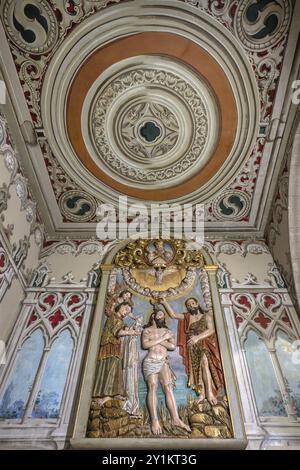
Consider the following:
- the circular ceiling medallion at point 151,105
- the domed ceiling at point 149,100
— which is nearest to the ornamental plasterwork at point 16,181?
the domed ceiling at point 149,100

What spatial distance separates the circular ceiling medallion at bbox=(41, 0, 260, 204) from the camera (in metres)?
3.71

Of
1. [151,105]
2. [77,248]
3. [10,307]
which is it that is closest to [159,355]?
[10,307]

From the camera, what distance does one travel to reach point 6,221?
404 cm

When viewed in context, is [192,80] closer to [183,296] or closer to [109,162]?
[109,162]

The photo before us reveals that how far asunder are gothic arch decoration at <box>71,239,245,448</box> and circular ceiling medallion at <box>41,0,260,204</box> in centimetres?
129

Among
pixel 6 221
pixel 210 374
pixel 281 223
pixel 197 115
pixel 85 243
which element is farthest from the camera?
pixel 85 243

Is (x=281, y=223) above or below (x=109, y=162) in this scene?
below

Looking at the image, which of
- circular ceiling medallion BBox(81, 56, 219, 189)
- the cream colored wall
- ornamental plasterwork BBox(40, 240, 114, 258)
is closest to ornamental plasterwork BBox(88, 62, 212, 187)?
circular ceiling medallion BBox(81, 56, 219, 189)

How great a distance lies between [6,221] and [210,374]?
10.5ft

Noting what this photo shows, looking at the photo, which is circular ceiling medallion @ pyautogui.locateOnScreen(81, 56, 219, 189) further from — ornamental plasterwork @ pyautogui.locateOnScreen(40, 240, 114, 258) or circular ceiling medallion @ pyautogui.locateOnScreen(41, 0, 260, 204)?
ornamental plasterwork @ pyautogui.locateOnScreen(40, 240, 114, 258)

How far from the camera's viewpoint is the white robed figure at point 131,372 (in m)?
3.26

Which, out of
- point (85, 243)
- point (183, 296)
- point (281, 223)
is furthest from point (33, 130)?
point (281, 223)

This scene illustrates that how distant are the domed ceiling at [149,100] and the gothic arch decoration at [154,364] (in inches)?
43.3

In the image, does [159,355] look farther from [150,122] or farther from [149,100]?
[149,100]
